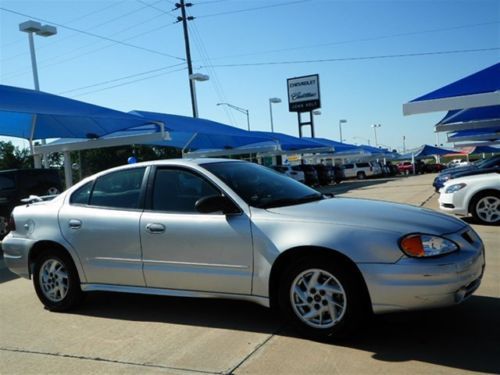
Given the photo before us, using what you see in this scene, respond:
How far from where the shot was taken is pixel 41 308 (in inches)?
238

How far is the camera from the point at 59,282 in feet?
19.1

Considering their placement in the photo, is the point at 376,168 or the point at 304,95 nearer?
the point at 376,168

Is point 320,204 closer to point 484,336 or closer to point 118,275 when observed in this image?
point 484,336

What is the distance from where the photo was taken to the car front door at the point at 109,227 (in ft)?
17.3

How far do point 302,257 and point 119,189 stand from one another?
89.7 inches

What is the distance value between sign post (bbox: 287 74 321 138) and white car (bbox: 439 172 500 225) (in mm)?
47879

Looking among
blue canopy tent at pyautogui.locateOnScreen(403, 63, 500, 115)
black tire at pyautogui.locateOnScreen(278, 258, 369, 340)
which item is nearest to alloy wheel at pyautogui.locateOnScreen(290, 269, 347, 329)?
black tire at pyautogui.locateOnScreen(278, 258, 369, 340)

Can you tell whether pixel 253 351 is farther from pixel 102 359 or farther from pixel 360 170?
pixel 360 170

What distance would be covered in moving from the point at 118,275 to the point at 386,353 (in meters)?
2.77

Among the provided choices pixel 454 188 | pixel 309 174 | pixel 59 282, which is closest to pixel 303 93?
pixel 309 174

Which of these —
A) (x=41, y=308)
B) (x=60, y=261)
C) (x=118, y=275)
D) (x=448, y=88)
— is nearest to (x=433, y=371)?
(x=118, y=275)

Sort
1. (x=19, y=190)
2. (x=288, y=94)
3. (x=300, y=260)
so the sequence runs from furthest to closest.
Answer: (x=288, y=94), (x=19, y=190), (x=300, y=260)

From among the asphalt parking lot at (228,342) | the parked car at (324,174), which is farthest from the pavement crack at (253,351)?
the parked car at (324,174)

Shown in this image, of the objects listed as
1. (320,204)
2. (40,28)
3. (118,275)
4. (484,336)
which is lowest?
(484,336)
